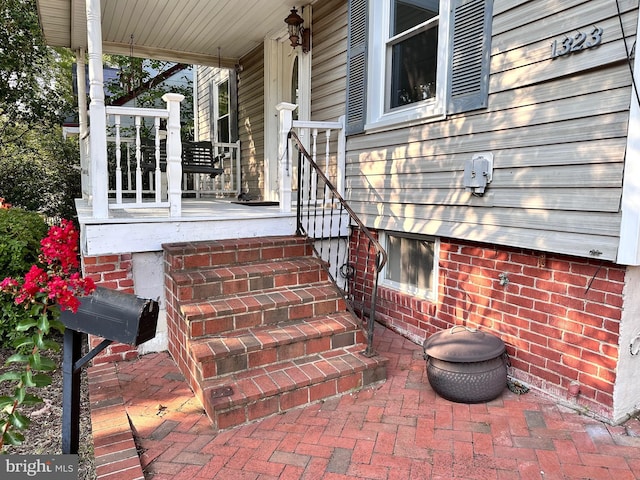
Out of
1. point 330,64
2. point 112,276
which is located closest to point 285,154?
point 330,64

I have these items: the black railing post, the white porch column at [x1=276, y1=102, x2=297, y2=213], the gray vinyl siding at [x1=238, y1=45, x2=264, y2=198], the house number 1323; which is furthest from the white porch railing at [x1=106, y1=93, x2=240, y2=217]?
the house number 1323

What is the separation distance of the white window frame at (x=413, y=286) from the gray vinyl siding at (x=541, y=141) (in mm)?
185

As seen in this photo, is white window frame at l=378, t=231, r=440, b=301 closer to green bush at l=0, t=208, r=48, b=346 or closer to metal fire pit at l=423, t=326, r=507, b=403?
metal fire pit at l=423, t=326, r=507, b=403

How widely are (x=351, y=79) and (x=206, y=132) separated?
17.8 ft

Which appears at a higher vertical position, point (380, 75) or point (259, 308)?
point (380, 75)

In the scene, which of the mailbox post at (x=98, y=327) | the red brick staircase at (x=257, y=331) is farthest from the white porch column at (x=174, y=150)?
the mailbox post at (x=98, y=327)

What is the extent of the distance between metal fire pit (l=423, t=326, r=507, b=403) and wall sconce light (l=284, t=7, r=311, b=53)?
11.8 feet

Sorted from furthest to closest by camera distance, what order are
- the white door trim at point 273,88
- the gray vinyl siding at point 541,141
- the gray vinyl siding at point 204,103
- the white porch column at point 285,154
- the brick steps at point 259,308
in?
the gray vinyl siding at point 204,103 → the white door trim at point 273,88 → the white porch column at point 285,154 → the brick steps at point 259,308 → the gray vinyl siding at point 541,141

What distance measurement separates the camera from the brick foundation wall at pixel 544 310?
93.7 inches

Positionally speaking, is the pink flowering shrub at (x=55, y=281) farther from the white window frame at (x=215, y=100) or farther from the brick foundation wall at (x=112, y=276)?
the white window frame at (x=215, y=100)

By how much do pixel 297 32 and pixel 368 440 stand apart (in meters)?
4.17

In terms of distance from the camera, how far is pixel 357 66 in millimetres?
3973

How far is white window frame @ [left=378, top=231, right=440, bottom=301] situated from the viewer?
3471 millimetres

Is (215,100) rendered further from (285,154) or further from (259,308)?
(259,308)
